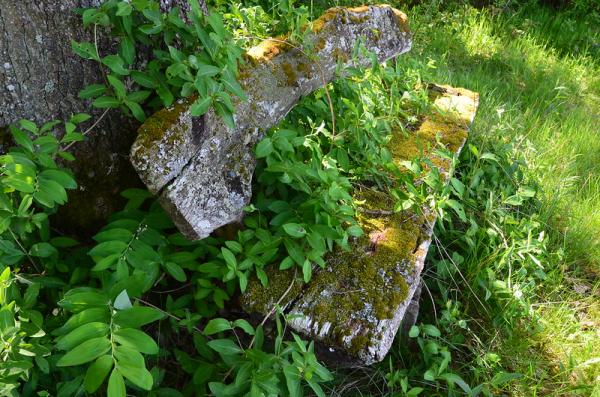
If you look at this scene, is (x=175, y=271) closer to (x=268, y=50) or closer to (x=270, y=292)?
(x=270, y=292)

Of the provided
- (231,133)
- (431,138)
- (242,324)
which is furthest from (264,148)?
(431,138)

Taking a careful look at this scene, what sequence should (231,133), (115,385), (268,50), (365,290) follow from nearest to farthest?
1. (115,385)
2. (231,133)
3. (365,290)
4. (268,50)

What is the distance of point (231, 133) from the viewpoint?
76.5 inches

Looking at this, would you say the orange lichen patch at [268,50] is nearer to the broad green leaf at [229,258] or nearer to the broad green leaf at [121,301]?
the broad green leaf at [229,258]

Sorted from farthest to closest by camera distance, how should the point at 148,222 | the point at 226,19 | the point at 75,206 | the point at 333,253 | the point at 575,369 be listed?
the point at 226,19 < the point at 575,369 < the point at 333,253 < the point at 75,206 < the point at 148,222

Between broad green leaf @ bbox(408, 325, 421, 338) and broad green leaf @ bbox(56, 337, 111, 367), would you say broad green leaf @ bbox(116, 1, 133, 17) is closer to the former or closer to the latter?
broad green leaf @ bbox(56, 337, 111, 367)

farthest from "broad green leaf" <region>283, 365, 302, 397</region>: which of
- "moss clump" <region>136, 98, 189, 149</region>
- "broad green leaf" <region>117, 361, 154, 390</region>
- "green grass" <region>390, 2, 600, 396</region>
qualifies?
"green grass" <region>390, 2, 600, 396</region>

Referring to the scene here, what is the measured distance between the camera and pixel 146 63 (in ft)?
6.39

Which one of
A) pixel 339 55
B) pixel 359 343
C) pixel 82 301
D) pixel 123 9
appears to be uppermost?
pixel 123 9

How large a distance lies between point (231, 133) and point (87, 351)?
3.23ft

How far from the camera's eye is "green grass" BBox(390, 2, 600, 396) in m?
2.48

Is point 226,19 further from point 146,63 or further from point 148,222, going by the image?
point 148,222

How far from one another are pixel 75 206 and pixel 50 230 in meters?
0.13

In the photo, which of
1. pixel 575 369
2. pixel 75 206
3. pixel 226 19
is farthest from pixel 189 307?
pixel 575 369
